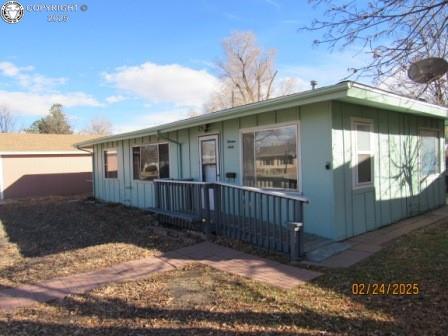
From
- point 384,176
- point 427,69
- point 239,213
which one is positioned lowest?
point 239,213

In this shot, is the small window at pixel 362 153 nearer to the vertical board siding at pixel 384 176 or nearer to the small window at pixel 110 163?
the vertical board siding at pixel 384 176

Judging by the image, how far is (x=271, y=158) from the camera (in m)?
7.16

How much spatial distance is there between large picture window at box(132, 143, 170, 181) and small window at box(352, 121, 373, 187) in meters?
5.74

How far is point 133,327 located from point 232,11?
7.26 meters

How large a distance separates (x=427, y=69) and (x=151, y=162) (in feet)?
28.0

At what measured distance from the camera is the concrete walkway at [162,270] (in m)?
4.34

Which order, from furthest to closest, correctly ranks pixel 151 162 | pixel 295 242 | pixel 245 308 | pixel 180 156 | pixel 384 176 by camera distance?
pixel 151 162 → pixel 180 156 → pixel 384 176 → pixel 295 242 → pixel 245 308

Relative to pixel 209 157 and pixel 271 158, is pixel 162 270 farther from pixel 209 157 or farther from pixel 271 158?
pixel 209 157

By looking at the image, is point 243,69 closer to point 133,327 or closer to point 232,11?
point 232,11

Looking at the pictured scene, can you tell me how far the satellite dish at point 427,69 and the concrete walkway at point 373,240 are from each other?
266 cm

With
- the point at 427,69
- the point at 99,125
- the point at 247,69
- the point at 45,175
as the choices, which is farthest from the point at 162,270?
the point at 99,125

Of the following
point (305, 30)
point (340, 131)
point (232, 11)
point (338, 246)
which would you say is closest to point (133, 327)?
point (338, 246)
